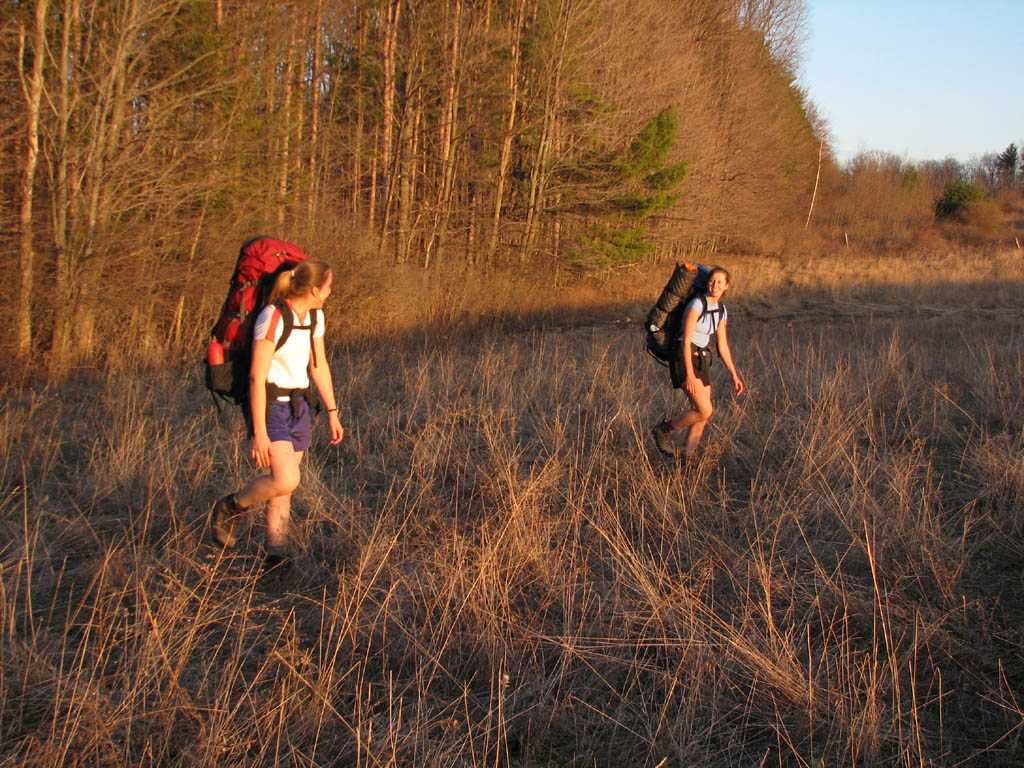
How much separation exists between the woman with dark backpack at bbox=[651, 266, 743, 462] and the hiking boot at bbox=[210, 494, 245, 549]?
2824 mm

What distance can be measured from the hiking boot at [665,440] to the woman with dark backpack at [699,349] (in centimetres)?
2

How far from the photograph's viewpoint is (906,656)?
104 inches

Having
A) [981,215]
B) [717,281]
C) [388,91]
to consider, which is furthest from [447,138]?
[981,215]

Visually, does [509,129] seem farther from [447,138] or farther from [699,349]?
[699,349]

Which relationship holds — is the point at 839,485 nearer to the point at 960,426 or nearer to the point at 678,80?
the point at 960,426

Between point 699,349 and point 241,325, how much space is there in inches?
116

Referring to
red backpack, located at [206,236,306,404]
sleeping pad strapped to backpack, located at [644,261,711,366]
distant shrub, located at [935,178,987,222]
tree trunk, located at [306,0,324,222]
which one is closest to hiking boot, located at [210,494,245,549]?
red backpack, located at [206,236,306,404]

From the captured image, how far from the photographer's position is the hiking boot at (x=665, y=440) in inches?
197

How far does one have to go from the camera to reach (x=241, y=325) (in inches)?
123

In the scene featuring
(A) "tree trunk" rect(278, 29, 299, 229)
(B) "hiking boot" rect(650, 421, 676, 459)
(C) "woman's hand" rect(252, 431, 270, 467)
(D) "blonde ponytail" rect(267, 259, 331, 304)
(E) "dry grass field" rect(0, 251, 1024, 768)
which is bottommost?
(E) "dry grass field" rect(0, 251, 1024, 768)

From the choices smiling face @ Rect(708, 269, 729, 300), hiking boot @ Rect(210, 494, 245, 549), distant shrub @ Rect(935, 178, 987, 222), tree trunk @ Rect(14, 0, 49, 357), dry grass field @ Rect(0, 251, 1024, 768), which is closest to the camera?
dry grass field @ Rect(0, 251, 1024, 768)

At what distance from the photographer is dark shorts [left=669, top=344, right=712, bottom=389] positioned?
4.75 m

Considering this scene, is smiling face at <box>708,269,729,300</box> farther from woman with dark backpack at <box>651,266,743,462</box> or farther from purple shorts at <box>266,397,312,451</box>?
purple shorts at <box>266,397,312,451</box>

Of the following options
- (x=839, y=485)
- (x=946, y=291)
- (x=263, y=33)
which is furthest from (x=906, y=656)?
(x=946, y=291)
